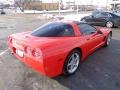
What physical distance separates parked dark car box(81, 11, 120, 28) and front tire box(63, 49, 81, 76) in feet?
34.3

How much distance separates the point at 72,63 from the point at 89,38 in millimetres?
1165

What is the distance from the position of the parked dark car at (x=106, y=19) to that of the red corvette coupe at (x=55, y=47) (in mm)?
9362

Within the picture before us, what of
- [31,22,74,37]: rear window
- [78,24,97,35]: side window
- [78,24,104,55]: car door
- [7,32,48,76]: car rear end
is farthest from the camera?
[78,24,97,35]: side window

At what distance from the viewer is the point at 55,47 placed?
4.34 meters

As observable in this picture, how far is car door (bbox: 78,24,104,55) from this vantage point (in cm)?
546

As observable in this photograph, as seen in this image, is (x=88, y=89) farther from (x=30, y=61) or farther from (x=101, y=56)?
(x=101, y=56)

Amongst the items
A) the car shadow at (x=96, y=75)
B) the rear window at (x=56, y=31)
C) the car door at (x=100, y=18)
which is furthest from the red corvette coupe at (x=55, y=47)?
the car door at (x=100, y=18)

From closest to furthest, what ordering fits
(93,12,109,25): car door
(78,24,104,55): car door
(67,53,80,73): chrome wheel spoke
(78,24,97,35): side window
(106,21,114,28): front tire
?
(67,53,80,73): chrome wheel spoke → (78,24,104,55): car door → (78,24,97,35): side window → (106,21,114,28): front tire → (93,12,109,25): car door

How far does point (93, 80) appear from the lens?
184 inches

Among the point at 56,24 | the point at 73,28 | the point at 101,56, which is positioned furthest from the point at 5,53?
the point at 101,56

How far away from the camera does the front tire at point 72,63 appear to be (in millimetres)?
4637

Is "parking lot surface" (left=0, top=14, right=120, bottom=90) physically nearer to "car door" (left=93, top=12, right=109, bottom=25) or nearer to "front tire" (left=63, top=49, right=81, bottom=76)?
"front tire" (left=63, top=49, right=81, bottom=76)

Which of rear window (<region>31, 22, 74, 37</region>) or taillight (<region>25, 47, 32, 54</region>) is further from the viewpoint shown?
rear window (<region>31, 22, 74, 37</region>)

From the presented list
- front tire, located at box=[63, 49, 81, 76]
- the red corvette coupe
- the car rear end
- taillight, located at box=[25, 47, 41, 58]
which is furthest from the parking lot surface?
taillight, located at box=[25, 47, 41, 58]
